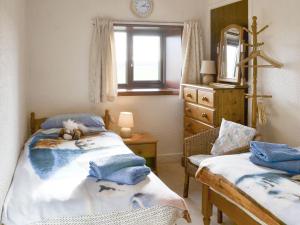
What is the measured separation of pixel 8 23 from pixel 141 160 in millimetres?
1336

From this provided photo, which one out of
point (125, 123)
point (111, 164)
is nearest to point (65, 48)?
point (125, 123)

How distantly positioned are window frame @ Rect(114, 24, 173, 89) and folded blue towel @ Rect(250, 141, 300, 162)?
266 centimetres

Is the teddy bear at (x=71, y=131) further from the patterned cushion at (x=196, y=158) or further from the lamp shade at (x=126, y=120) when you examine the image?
the patterned cushion at (x=196, y=158)

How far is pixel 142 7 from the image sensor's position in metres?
4.61

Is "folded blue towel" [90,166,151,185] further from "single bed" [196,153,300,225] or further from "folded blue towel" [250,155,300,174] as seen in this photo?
"folded blue towel" [250,155,300,174]

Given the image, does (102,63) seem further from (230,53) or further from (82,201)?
(82,201)

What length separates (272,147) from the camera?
8.00 feet

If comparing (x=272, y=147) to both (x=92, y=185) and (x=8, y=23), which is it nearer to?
(x=92, y=185)

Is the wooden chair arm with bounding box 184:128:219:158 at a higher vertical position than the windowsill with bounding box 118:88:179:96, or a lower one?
lower

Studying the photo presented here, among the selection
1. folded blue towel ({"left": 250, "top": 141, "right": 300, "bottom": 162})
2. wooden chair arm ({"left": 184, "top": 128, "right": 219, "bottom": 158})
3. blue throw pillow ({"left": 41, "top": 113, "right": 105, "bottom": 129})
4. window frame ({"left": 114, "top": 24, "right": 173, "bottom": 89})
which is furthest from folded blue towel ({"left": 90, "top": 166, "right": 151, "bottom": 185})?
window frame ({"left": 114, "top": 24, "right": 173, "bottom": 89})

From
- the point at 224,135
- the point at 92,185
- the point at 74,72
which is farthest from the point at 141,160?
the point at 74,72

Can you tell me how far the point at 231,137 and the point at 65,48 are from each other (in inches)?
90.4

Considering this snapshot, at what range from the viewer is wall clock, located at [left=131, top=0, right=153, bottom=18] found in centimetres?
459

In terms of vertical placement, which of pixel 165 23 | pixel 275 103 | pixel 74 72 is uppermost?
pixel 165 23
